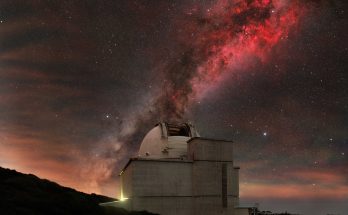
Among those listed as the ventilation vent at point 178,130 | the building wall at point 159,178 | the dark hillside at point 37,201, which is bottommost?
the dark hillside at point 37,201

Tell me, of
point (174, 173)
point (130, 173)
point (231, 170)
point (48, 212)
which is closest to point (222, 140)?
point (231, 170)

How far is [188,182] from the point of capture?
3466 centimetres

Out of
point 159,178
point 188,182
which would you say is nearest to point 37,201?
point 159,178

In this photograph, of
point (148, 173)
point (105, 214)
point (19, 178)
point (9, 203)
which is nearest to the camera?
point (9, 203)

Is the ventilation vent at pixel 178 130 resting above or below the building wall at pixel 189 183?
above

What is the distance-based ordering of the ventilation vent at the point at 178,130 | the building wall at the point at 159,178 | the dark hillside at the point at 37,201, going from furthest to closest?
the ventilation vent at the point at 178,130 < the building wall at the point at 159,178 < the dark hillside at the point at 37,201

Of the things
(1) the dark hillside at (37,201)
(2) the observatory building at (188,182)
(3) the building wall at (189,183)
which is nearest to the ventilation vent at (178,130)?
(2) the observatory building at (188,182)

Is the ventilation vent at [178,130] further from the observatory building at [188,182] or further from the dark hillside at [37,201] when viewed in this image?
the dark hillside at [37,201]

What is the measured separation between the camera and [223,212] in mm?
34656

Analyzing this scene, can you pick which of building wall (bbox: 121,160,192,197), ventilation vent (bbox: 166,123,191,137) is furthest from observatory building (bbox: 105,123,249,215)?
ventilation vent (bbox: 166,123,191,137)

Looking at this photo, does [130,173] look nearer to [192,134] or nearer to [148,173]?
[148,173]

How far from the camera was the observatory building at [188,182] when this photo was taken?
33.4 metres

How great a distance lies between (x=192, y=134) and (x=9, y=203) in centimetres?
1810

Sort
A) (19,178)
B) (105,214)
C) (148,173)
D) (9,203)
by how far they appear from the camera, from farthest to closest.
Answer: (19,178)
(148,173)
(105,214)
(9,203)
